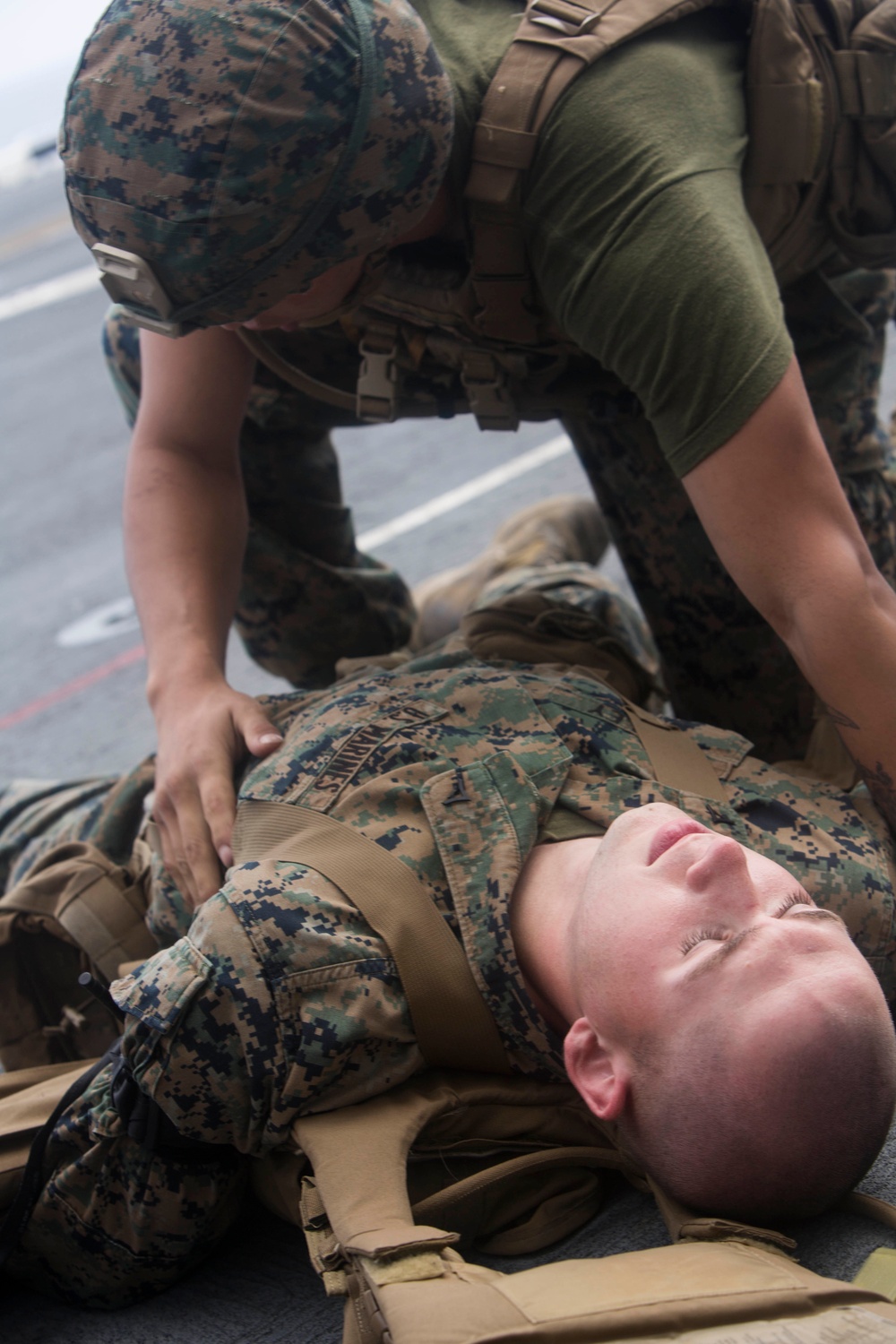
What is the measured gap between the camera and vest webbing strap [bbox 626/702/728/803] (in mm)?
1967

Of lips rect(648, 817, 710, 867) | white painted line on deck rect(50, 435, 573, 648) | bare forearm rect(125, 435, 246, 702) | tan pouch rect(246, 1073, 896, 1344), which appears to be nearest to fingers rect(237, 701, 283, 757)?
bare forearm rect(125, 435, 246, 702)

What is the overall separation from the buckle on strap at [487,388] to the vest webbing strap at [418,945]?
3.03 ft

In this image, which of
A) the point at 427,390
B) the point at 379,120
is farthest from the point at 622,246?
the point at 427,390

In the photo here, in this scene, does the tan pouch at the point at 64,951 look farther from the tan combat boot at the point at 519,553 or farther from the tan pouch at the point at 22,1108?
the tan combat boot at the point at 519,553

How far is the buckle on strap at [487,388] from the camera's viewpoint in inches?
91.3

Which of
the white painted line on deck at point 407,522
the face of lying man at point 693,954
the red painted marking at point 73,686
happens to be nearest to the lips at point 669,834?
the face of lying man at point 693,954

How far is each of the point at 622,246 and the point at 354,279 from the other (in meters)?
0.45

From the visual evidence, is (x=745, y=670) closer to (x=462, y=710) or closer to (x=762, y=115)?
(x=462, y=710)

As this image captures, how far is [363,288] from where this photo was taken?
2100mm

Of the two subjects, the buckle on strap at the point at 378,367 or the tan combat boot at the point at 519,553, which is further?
the tan combat boot at the point at 519,553

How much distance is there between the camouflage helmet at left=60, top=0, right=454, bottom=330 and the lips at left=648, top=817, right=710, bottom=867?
98cm

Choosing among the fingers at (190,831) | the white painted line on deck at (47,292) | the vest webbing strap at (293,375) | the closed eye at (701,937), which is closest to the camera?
the closed eye at (701,937)

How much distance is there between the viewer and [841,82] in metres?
2.18

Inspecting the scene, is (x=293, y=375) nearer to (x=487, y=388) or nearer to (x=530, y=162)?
(x=487, y=388)
